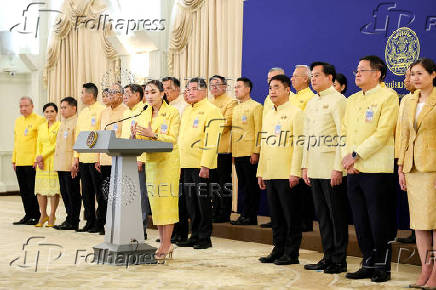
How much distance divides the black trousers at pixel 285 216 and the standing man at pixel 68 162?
2.85 m

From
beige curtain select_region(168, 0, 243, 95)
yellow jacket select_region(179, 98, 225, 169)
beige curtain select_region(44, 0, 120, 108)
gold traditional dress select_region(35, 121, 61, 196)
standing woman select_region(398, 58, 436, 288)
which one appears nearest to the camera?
standing woman select_region(398, 58, 436, 288)

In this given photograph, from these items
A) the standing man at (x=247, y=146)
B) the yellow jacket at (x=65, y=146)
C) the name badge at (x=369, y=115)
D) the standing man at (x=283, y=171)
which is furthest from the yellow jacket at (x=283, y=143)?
the yellow jacket at (x=65, y=146)

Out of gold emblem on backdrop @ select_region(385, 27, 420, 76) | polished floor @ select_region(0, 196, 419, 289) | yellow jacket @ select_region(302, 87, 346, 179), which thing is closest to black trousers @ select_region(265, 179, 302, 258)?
polished floor @ select_region(0, 196, 419, 289)

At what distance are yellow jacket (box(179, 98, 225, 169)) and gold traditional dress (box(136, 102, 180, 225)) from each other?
57cm

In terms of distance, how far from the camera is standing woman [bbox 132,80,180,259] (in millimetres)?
4898

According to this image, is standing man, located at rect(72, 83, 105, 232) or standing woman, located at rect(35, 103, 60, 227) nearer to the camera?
standing man, located at rect(72, 83, 105, 232)

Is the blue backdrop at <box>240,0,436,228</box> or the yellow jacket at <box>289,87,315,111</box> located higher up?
the blue backdrop at <box>240,0,436,228</box>

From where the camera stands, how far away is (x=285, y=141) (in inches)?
193

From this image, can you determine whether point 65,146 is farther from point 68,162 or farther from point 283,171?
point 283,171

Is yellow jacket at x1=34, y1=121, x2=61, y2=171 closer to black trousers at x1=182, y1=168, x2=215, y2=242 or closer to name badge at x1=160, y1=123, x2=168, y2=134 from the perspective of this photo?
black trousers at x1=182, y1=168, x2=215, y2=242

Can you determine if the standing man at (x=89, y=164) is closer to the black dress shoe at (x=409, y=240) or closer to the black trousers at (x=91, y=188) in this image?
the black trousers at (x=91, y=188)

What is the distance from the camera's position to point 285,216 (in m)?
4.86

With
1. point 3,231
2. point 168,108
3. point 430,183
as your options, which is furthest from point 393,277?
point 3,231

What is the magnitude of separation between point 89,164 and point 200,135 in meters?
Result: 1.73
